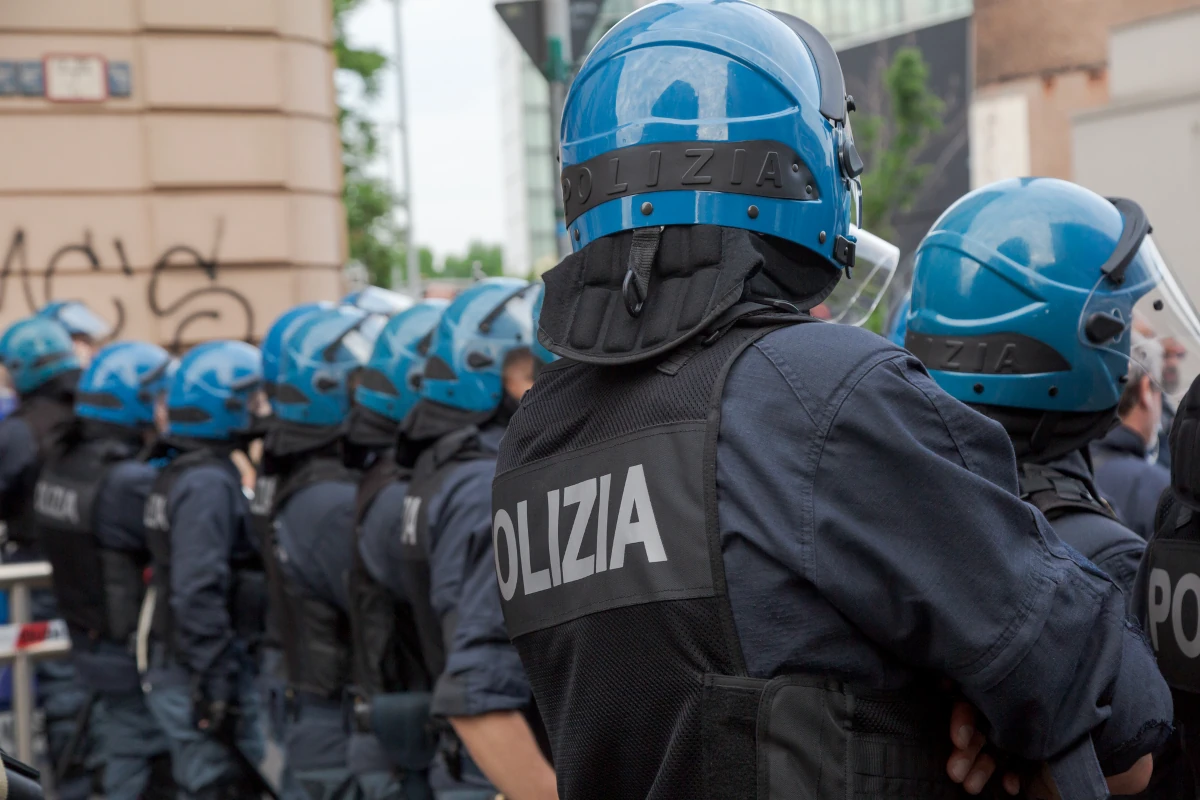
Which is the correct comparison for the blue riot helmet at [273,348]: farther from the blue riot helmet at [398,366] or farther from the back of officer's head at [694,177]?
the back of officer's head at [694,177]

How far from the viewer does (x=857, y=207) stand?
205 centimetres

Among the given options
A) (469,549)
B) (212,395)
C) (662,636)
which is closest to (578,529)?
(662,636)

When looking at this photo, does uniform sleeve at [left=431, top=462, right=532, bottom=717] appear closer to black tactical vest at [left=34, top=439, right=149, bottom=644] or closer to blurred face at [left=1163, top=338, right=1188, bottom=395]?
blurred face at [left=1163, top=338, right=1188, bottom=395]

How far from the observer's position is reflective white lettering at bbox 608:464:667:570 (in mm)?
1680

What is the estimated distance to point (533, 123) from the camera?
82312 millimetres

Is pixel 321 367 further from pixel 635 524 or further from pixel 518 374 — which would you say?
pixel 635 524

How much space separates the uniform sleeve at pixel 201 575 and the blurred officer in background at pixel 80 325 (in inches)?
127

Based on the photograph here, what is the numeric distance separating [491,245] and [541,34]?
307ft

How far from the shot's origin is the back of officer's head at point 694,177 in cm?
179

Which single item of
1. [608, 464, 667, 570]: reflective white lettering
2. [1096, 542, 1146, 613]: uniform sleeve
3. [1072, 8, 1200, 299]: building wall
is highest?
[1072, 8, 1200, 299]: building wall

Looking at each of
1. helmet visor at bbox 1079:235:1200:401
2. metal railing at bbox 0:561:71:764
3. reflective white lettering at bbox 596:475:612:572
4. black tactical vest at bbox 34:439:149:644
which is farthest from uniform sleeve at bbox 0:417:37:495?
reflective white lettering at bbox 596:475:612:572

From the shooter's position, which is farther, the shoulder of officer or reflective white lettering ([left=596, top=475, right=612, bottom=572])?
reflective white lettering ([left=596, top=475, right=612, bottom=572])

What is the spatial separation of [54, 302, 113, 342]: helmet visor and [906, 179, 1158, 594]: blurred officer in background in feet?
25.2

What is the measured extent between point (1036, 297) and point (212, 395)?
194 inches
